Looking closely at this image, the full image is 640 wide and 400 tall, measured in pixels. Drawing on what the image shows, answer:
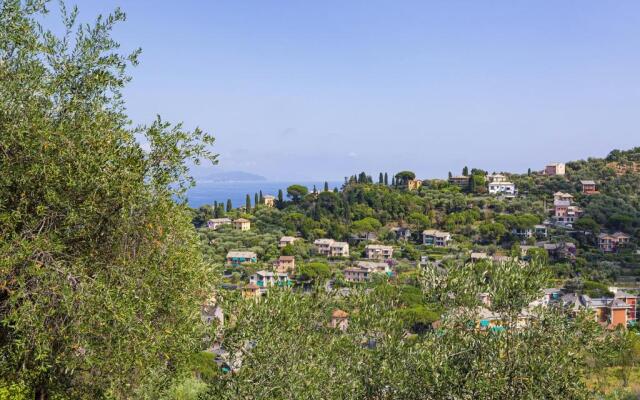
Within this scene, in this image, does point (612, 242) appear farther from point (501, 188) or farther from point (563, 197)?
point (501, 188)

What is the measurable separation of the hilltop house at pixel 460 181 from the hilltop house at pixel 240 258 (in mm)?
49482

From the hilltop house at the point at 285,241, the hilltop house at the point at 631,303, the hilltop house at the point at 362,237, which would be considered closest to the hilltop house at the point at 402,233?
the hilltop house at the point at 362,237

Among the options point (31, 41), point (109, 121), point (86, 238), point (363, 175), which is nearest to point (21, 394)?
point (86, 238)

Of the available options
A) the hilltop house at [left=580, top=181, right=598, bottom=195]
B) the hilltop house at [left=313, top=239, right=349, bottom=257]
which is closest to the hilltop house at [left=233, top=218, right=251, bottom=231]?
the hilltop house at [left=313, top=239, right=349, bottom=257]

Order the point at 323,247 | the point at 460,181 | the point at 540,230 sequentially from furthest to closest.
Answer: the point at 460,181 < the point at 540,230 < the point at 323,247

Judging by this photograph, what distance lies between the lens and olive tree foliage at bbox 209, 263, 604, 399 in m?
7.72

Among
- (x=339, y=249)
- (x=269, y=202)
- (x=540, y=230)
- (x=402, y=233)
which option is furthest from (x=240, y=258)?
(x=540, y=230)

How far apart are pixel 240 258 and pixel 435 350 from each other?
168 ft

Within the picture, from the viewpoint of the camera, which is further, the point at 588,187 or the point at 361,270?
the point at 588,187

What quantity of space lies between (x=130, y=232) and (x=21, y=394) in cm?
285

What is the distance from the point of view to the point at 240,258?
5838 cm

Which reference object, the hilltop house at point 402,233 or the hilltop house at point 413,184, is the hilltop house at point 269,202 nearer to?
the hilltop house at point 402,233

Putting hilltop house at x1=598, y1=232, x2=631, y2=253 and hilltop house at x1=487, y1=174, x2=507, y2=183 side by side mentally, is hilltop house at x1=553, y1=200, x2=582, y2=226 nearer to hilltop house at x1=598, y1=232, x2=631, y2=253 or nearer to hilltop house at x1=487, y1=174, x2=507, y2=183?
hilltop house at x1=598, y1=232, x2=631, y2=253

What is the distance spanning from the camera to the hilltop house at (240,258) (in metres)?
57.5
